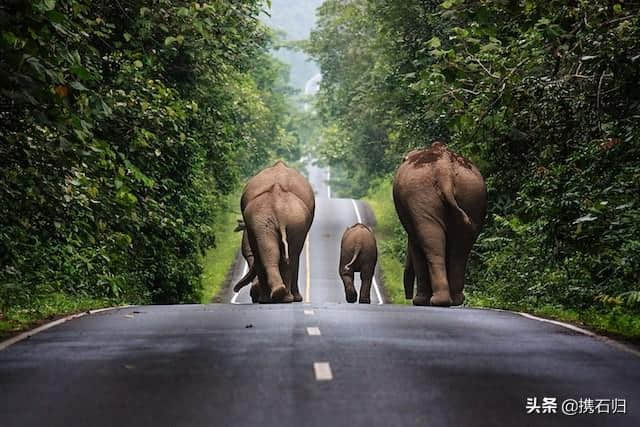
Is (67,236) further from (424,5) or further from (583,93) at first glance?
(424,5)

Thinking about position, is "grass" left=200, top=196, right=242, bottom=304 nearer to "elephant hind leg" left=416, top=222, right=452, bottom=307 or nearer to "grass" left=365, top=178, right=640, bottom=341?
"grass" left=365, top=178, right=640, bottom=341

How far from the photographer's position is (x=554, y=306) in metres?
20.5

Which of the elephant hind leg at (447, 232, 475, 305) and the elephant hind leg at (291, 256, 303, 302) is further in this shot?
the elephant hind leg at (291, 256, 303, 302)

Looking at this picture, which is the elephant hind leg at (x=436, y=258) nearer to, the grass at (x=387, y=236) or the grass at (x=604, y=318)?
the grass at (x=604, y=318)

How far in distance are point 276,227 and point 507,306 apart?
461cm

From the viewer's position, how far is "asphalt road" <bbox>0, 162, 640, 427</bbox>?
308 inches

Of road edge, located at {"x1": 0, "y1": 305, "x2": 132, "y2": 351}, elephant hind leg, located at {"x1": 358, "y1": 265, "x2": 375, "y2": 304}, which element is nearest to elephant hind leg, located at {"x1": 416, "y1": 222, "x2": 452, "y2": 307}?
road edge, located at {"x1": 0, "y1": 305, "x2": 132, "y2": 351}

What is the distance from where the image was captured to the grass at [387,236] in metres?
43.1

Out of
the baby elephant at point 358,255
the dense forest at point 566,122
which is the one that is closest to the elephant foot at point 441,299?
the dense forest at point 566,122

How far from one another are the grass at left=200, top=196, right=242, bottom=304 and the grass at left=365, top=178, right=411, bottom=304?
6.15m

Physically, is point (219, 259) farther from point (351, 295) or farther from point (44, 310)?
point (44, 310)

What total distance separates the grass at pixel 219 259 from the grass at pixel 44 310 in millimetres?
14641

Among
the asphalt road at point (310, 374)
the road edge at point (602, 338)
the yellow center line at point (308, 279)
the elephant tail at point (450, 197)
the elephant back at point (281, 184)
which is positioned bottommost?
the yellow center line at point (308, 279)

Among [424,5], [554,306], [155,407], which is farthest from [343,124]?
[155,407]
